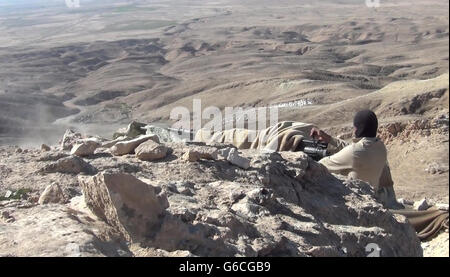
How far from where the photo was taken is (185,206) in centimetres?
313

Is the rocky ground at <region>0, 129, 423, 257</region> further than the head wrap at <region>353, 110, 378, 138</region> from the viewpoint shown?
No

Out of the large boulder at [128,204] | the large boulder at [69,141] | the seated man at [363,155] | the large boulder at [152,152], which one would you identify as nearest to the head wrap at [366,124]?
the seated man at [363,155]

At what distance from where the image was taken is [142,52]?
183 ft

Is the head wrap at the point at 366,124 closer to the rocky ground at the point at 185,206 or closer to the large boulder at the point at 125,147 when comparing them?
the rocky ground at the point at 185,206

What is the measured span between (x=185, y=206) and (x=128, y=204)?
17.7 inches

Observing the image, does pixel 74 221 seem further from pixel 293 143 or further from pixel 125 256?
pixel 293 143

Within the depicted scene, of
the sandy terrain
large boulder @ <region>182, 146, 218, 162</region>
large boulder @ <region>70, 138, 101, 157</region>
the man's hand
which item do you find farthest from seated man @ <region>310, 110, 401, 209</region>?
the sandy terrain

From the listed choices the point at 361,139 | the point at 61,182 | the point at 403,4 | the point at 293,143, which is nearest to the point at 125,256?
the point at 61,182

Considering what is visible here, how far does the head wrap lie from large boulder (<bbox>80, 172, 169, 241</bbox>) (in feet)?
7.52

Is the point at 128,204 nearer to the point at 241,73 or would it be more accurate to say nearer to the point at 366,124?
the point at 366,124

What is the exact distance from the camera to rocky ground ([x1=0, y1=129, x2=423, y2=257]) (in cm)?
267

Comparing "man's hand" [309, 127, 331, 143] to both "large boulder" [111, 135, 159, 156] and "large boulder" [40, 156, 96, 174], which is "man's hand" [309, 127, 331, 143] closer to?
"large boulder" [111, 135, 159, 156]

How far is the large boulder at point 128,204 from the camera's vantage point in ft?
8.88
